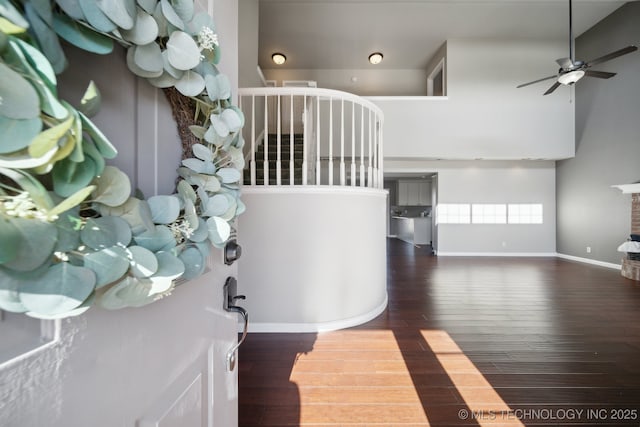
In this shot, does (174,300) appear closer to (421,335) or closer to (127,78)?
(127,78)

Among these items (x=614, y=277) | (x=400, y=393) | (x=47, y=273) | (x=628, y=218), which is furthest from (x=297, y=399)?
(x=628, y=218)

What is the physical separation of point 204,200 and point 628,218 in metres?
7.66

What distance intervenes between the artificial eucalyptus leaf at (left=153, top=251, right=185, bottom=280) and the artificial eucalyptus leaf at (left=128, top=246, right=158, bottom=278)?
0.02m

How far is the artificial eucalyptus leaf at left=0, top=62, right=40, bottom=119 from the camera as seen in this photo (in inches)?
11.1

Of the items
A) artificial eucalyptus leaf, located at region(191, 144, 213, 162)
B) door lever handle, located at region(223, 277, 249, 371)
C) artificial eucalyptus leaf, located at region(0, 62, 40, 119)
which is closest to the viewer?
artificial eucalyptus leaf, located at region(0, 62, 40, 119)

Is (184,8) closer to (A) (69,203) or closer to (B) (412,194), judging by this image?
(A) (69,203)

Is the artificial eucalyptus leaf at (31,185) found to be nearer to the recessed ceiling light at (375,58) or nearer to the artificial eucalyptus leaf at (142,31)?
the artificial eucalyptus leaf at (142,31)

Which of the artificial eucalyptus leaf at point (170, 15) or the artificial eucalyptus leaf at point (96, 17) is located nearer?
the artificial eucalyptus leaf at point (96, 17)

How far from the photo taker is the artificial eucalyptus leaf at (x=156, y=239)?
1.57ft

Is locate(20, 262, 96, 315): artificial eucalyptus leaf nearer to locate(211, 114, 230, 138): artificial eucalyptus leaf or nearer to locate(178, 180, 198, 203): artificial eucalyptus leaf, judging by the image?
locate(178, 180, 198, 203): artificial eucalyptus leaf

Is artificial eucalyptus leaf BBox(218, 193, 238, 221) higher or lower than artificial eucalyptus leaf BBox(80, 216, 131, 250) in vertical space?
higher

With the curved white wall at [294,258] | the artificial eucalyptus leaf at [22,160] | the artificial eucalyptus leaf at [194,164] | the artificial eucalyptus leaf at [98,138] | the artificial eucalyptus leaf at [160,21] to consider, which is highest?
the artificial eucalyptus leaf at [160,21]

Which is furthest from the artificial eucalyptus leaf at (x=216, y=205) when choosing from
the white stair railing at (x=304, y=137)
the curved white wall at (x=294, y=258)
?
the curved white wall at (x=294, y=258)

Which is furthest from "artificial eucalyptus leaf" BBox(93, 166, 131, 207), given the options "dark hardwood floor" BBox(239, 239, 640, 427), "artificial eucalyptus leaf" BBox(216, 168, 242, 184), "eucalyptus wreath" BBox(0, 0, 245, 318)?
"dark hardwood floor" BBox(239, 239, 640, 427)
